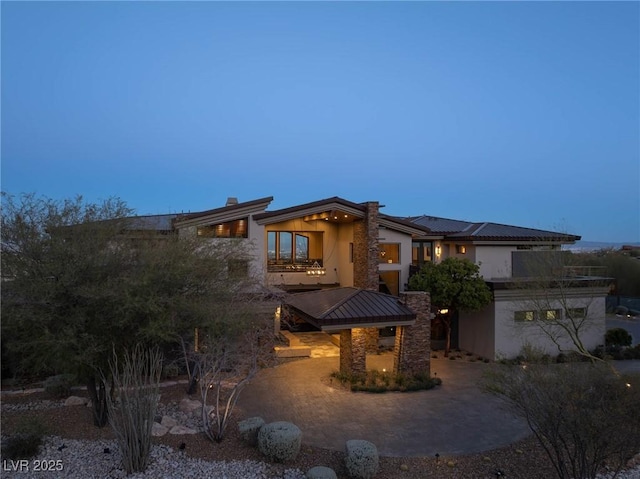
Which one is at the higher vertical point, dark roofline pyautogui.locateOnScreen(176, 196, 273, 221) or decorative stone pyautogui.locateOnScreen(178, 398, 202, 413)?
dark roofline pyautogui.locateOnScreen(176, 196, 273, 221)

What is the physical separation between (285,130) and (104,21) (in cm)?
4558

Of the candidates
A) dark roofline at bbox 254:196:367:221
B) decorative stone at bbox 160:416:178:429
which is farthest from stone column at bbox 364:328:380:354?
decorative stone at bbox 160:416:178:429

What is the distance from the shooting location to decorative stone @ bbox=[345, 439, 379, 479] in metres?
8.00

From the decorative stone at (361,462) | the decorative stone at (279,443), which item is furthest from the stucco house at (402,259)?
the decorative stone at (361,462)

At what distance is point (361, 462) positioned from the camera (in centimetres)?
800

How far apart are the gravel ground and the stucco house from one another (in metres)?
5.82

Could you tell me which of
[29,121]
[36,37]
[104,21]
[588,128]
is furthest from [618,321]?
[29,121]

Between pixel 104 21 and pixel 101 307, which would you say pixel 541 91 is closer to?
pixel 104 21

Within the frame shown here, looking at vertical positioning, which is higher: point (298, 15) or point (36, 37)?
point (298, 15)

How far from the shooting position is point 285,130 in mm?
59781

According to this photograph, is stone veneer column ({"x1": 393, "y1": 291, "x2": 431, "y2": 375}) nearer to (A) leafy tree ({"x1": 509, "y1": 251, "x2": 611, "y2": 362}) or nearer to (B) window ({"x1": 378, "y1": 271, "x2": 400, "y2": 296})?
(A) leafy tree ({"x1": 509, "y1": 251, "x2": 611, "y2": 362})

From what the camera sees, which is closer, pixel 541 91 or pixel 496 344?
pixel 496 344

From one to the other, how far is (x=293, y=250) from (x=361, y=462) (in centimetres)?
1687

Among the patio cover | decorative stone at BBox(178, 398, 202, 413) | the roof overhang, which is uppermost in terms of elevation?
the roof overhang
